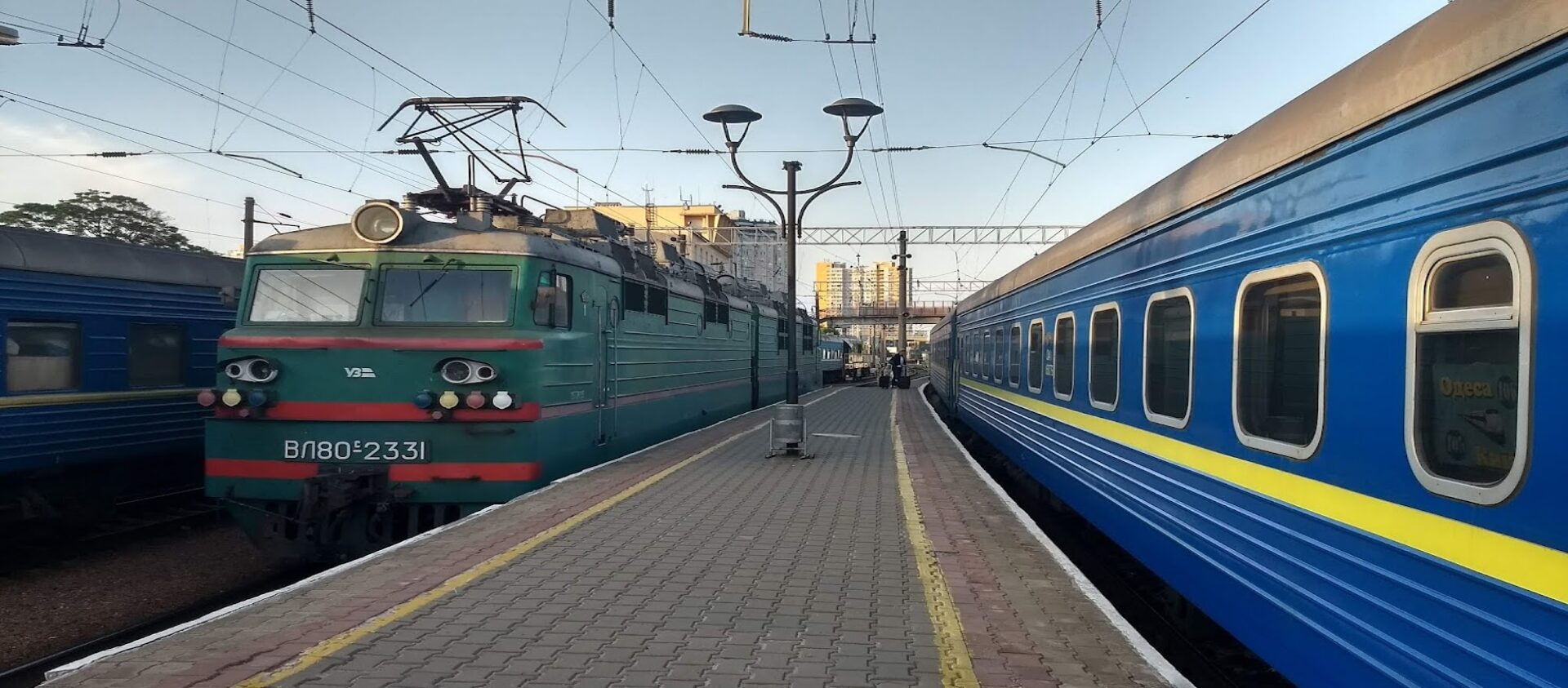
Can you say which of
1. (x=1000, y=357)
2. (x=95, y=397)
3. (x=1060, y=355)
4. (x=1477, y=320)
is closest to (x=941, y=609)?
(x=1477, y=320)

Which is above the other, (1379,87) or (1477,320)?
(1379,87)

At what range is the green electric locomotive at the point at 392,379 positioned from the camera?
8008mm

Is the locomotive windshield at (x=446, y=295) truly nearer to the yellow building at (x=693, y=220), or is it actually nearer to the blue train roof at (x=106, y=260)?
the blue train roof at (x=106, y=260)

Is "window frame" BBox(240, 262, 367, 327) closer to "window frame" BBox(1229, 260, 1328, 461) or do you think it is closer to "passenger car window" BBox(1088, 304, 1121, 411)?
"passenger car window" BBox(1088, 304, 1121, 411)

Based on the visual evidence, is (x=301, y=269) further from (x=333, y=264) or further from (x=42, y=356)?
(x=42, y=356)

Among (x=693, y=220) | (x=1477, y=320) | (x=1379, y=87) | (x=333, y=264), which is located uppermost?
(x=693, y=220)

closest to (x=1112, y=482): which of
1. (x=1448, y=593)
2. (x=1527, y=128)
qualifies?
(x=1448, y=593)

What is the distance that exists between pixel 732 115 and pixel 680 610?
→ 29.9ft

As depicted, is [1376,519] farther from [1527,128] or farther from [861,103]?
[861,103]

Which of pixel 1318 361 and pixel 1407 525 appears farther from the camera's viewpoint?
pixel 1318 361

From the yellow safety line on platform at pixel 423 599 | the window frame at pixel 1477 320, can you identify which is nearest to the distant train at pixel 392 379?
the yellow safety line on platform at pixel 423 599

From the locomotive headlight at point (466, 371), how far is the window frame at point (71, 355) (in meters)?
4.32

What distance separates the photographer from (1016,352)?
11.9 metres

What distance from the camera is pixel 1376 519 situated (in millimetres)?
3422
